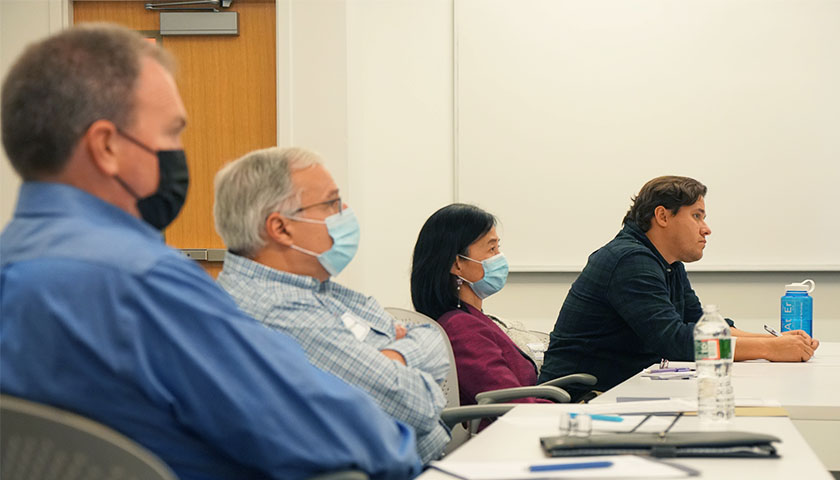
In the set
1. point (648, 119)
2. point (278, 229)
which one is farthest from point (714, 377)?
point (648, 119)

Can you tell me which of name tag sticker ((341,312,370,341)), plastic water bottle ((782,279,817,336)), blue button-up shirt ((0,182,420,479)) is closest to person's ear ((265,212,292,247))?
name tag sticker ((341,312,370,341))

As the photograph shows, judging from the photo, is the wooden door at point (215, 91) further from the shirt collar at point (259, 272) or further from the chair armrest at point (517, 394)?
the shirt collar at point (259, 272)

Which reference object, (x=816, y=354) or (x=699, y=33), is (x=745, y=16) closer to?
(x=699, y=33)

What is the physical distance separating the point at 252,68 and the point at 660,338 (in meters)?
2.69

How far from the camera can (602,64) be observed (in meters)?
4.46

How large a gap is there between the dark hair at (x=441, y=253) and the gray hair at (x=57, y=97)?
160 cm

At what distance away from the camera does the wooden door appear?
179 inches

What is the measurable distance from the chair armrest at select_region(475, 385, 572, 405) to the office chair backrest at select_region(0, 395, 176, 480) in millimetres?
1534

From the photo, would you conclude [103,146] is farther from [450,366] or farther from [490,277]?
[490,277]

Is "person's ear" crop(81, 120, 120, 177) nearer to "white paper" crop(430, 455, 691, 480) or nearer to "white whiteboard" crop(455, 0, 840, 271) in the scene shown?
"white paper" crop(430, 455, 691, 480)

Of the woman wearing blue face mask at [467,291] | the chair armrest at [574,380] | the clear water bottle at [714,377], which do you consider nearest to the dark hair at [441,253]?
the woman wearing blue face mask at [467,291]

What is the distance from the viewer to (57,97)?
3.65 feet

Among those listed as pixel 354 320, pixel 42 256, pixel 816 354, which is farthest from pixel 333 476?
pixel 816 354

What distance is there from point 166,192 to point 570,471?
71 cm
